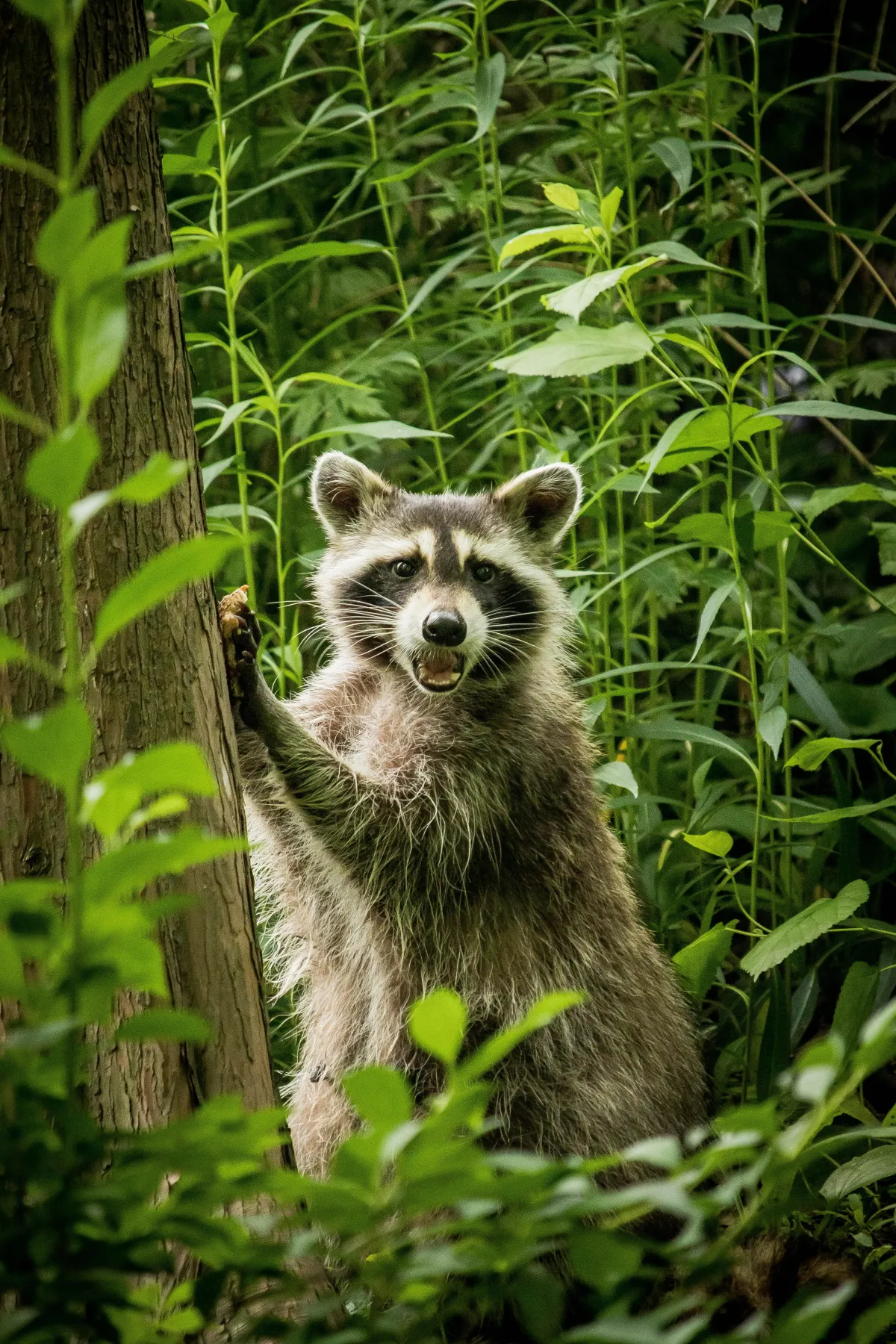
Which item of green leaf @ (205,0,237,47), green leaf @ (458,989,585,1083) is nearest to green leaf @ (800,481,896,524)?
green leaf @ (205,0,237,47)

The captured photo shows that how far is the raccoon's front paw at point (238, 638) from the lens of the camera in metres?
3.18

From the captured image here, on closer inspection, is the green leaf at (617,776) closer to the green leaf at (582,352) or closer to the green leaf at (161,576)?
the green leaf at (582,352)

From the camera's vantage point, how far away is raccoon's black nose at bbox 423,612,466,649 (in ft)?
11.9

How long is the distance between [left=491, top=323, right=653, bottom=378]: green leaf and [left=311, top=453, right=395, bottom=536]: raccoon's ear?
96 centimetres

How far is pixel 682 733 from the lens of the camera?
3.81m

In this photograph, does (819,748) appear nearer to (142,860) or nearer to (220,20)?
(220,20)

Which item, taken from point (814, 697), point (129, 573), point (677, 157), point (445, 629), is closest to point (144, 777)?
point (129, 573)

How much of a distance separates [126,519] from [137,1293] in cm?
140

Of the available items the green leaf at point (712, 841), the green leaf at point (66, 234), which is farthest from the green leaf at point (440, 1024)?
the green leaf at point (712, 841)

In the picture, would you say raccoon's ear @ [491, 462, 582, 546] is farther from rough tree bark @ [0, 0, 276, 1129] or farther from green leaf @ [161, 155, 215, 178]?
rough tree bark @ [0, 0, 276, 1129]

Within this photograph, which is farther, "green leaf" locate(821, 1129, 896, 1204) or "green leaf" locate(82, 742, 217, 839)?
"green leaf" locate(821, 1129, 896, 1204)

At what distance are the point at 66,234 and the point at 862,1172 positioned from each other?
9.97ft

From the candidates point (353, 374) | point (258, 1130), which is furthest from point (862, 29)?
point (258, 1130)

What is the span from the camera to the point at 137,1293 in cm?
161
